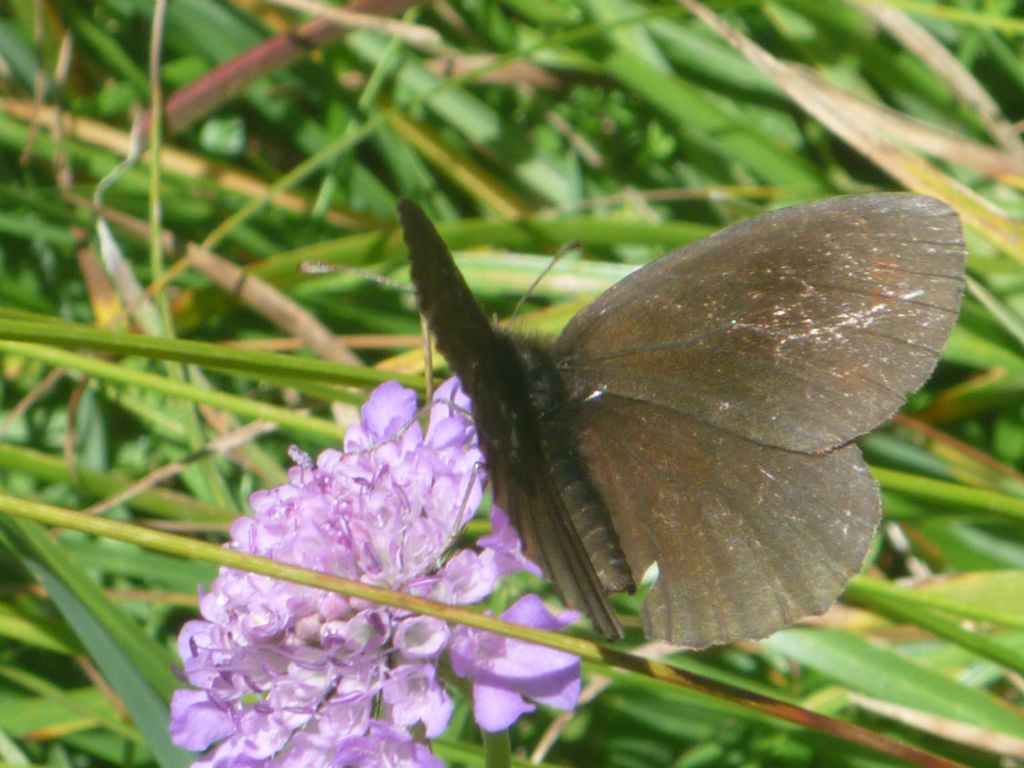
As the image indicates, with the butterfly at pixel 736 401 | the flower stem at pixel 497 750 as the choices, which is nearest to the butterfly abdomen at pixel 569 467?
the butterfly at pixel 736 401

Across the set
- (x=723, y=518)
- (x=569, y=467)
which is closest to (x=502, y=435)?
(x=569, y=467)

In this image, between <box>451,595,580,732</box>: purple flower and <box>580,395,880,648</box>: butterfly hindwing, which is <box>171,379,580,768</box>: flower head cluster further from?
<box>580,395,880,648</box>: butterfly hindwing

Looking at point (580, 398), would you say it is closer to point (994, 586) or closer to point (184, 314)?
point (994, 586)

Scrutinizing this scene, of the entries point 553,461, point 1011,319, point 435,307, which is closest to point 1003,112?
point 1011,319

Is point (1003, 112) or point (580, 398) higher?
point (1003, 112)

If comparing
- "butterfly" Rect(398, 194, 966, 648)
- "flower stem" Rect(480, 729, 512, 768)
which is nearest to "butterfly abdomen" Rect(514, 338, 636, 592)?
"butterfly" Rect(398, 194, 966, 648)

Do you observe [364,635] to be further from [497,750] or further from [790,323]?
[790,323]

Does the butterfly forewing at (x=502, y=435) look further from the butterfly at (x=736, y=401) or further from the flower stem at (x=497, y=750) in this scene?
the flower stem at (x=497, y=750)
